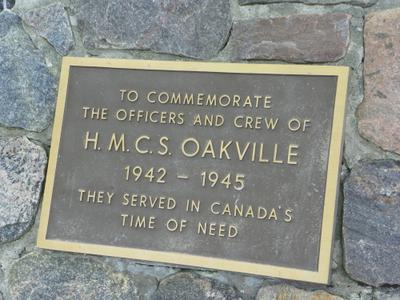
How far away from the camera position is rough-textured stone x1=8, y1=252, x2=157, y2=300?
2.05 meters

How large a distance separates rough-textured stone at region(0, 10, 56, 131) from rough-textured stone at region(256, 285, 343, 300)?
0.96m

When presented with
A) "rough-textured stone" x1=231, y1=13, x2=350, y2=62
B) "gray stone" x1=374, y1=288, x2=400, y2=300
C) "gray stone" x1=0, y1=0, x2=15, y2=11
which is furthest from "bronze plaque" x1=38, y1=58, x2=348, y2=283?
"gray stone" x1=0, y1=0, x2=15, y2=11

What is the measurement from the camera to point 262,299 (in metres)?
1.92

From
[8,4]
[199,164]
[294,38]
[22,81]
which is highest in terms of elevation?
[8,4]

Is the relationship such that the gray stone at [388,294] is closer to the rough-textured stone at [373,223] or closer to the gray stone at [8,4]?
the rough-textured stone at [373,223]

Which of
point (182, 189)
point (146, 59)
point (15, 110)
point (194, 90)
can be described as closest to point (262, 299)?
point (182, 189)

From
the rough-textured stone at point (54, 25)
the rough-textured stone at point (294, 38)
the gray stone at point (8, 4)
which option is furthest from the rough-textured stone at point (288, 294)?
the gray stone at point (8, 4)

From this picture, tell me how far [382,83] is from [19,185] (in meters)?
1.26

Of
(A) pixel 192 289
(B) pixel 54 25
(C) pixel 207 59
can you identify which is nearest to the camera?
(A) pixel 192 289

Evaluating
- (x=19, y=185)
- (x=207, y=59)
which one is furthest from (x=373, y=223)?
(x=19, y=185)

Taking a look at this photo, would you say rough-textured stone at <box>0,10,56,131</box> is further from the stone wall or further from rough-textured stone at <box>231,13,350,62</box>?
rough-textured stone at <box>231,13,350,62</box>

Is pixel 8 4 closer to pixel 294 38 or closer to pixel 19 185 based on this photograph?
pixel 19 185

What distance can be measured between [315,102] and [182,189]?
1.65ft

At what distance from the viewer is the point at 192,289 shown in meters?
1.98
